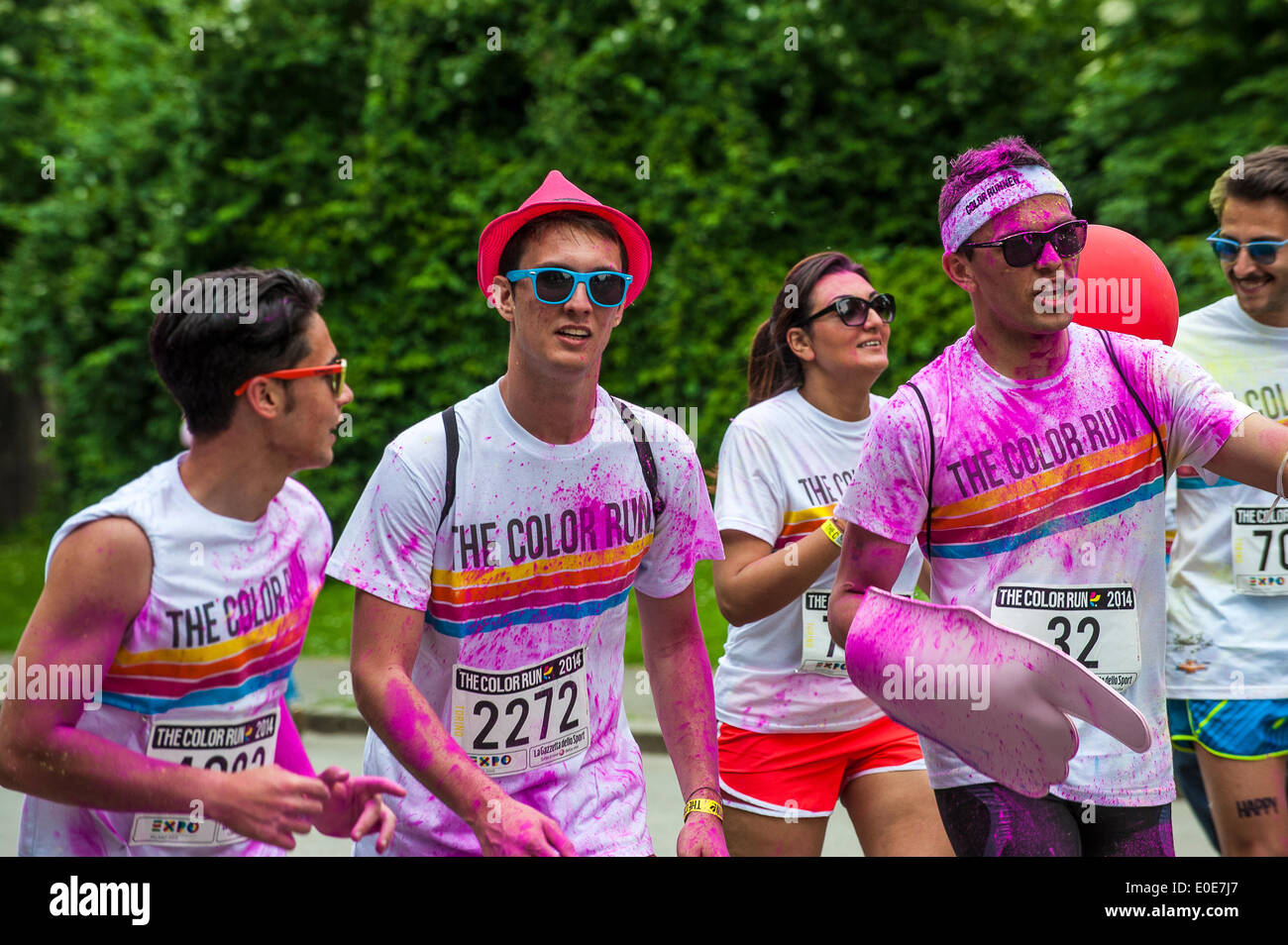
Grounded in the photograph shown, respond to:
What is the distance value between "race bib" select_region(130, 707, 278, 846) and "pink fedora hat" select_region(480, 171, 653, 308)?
3.69 feet

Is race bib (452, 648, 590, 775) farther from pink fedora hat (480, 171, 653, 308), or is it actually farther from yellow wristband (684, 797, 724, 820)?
pink fedora hat (480, 171, 653, 308)

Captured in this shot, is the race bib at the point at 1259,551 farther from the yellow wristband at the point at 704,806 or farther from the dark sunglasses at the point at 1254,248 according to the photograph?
the yellow wristband at the point at 704,806

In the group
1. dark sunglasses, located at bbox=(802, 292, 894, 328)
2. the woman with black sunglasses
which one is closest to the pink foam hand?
the woman with black sunglasses

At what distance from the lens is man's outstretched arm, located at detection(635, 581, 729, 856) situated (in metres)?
3.40

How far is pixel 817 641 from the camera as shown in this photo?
13.8 ft

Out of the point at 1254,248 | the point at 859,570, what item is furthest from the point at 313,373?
the point at 1254,248

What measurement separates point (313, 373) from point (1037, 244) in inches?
63.3

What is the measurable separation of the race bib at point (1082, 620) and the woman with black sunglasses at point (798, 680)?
102 cm

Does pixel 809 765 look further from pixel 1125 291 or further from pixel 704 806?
pixel 1125 291

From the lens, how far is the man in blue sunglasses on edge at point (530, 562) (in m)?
3.00

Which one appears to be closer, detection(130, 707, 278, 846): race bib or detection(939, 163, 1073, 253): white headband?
detection(130, 707, 278, 846): race bib

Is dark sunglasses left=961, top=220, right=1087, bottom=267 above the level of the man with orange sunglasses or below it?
above

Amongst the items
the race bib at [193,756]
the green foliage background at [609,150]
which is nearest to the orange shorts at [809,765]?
the race bib at [193,756]
